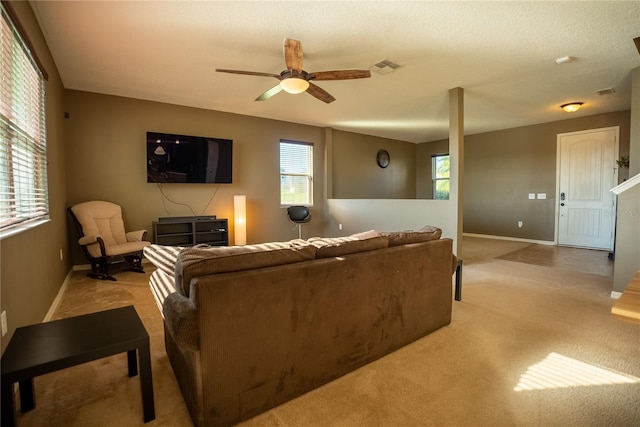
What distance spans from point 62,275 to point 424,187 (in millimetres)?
7847

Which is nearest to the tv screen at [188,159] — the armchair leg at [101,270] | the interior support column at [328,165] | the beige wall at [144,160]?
the beige wall at [144,160]

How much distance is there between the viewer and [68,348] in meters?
1.29

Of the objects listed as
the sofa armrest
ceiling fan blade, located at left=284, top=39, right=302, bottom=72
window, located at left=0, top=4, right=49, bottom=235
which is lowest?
the sofa armrest

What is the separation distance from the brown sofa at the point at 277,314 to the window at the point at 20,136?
93cm

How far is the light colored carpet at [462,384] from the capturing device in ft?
4.86

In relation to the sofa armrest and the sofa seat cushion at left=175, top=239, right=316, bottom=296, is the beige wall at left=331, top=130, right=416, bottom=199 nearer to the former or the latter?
the sofa seat cushion at left=175, top=239, right=316, bottom=296

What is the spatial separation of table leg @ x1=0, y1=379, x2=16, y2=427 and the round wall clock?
7.33 metres

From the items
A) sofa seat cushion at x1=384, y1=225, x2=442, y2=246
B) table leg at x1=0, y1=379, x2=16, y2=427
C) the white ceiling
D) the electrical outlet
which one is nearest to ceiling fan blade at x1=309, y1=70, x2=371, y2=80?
the white ceiling

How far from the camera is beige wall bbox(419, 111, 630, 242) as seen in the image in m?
6.11

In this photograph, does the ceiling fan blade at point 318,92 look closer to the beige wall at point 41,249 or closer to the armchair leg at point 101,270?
the beige wall at point 41,249

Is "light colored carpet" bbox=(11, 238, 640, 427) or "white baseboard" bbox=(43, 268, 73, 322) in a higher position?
"white baseboard" bbox=(43, 268, 73, 322)

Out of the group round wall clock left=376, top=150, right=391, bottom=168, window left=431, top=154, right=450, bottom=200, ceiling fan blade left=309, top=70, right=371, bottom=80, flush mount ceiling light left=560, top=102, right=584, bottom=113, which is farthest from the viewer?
window left=431, top=154, right=450, bottom=200

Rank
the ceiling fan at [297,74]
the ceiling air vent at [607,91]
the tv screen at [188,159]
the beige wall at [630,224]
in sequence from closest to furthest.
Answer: the ceiling fan at [297,74] < the beige wall at [630,224] < the ceiling air vent at [607,91] < the tv screen at [188,159]

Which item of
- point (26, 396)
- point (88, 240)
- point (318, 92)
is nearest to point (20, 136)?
point (26, 396)
